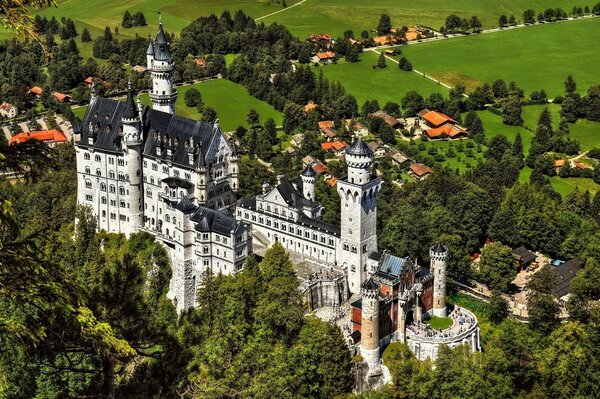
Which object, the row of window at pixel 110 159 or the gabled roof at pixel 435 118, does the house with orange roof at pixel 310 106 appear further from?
the row of window at pixel 110 159

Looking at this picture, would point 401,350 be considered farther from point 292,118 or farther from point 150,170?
point 292,118

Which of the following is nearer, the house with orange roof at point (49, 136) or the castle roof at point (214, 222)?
the castle roof at point (214, 222)

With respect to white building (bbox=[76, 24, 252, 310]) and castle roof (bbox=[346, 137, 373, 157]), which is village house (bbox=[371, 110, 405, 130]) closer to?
white building (bbox=[76, 24, 252, 310])

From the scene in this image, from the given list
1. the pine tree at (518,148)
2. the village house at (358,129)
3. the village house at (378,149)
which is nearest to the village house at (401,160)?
the village house at (378,149)

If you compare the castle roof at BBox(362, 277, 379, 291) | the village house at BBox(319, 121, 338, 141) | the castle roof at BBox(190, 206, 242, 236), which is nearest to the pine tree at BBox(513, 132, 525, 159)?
the village house at BBox(319, 121, 338, 141)

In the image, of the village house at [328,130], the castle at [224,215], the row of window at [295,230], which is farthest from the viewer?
the village house at [328,130]

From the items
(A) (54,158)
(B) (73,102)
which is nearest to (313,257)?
(A) (54,158)

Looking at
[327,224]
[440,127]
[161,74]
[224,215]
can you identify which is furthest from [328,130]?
[224,215]
